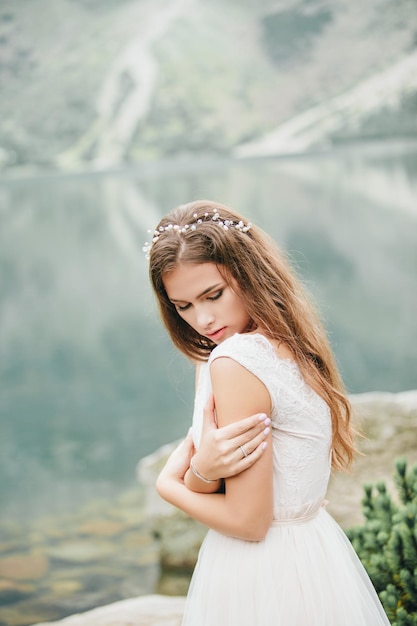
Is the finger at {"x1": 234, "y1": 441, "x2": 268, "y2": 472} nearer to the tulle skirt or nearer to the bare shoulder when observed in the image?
the bare shoulder

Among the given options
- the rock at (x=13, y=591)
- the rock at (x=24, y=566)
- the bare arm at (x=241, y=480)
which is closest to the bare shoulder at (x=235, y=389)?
the bare arm at (x=241, y=480)

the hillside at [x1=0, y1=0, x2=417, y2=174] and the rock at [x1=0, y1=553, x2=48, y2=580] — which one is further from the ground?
the hillside at [x1=0, y1=0, x2=417, y2=174]

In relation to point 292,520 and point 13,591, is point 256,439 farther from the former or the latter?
point 13,591

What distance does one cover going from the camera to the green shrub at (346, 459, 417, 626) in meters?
1.67

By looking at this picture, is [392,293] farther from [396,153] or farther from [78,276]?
[78,276]

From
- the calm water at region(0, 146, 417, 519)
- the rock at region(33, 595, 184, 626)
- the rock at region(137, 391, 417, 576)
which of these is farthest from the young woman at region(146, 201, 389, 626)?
the calm water at region(0, 146, 417, 519)

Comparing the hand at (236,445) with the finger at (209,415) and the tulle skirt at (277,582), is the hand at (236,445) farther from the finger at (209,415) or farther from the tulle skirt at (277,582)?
the tulle skirt at (277,582)

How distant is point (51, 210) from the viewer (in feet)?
32.0

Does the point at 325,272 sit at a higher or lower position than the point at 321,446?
higher

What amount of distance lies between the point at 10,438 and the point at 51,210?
10.8 ft

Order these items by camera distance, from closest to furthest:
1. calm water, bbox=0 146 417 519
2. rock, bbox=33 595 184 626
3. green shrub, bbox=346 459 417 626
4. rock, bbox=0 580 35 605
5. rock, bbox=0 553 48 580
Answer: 1. green shrub, bbox=346 459 417 626
2. rock, bbox=33 595 184 626
3. rock, bbox=0 580 35 605
4. rock, bbox=0 553 48 580
5. calm water, bbox=0 146 417 519

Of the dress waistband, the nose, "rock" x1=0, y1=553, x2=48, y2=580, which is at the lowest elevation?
"rock" x1=0, y1=553, x2=48, y2=580

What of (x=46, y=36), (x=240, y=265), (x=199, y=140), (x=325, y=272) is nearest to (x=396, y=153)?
(x=325, y=272)

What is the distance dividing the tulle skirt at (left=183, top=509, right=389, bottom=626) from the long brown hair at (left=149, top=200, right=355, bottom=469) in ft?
0.68
